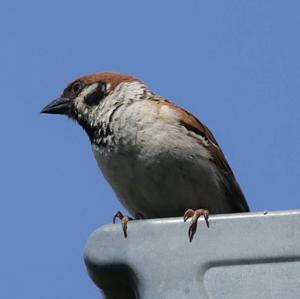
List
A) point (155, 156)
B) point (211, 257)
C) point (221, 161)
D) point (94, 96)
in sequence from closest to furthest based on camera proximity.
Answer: point (211, 257) < point (155, 156) < point (221, 161) < point (94, 96)

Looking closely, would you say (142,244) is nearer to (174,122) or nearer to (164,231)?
(164,231)

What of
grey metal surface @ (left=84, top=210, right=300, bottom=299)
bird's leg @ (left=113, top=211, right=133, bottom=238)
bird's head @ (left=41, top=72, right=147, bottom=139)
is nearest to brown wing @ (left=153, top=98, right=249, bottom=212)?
bird's head @ (left=41, top=72, right=147, bottom=139)

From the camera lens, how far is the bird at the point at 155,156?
5254 millimetres

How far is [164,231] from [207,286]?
10.1 inches

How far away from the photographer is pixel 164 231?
8.53 feet

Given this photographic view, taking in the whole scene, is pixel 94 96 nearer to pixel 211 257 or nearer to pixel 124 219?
pixel 124 219

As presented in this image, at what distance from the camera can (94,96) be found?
609 centimetres

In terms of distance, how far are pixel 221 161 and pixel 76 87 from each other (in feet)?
4.53

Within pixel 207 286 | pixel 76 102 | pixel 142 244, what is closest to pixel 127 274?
pixel 142 244

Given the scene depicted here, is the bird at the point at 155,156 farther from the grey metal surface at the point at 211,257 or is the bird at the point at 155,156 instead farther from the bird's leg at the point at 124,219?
the grey metal surface at the point at 211,257

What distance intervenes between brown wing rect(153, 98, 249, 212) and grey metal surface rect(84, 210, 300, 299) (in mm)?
3102

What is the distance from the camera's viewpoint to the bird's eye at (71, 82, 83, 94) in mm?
6391

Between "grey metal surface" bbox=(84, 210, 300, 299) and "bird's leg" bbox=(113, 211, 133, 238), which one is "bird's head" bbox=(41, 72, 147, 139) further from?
"grey metal surface" bbox=(84, 210, 300, 299)

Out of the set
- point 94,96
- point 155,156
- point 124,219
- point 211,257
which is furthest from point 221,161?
point 211,257
